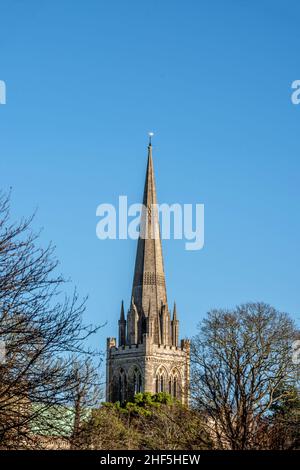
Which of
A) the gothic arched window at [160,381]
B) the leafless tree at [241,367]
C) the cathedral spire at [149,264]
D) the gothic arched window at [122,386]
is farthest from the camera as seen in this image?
the cathedral spire at [149,264]

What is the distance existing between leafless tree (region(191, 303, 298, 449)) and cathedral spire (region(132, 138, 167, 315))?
7262 centimetres

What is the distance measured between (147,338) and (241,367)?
92.0m

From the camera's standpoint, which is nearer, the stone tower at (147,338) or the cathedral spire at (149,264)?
the stone tower at (147,338)

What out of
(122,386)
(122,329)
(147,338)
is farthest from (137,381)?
(122,329)

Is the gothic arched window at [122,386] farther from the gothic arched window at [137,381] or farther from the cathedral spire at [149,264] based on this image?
the cathedral spire at [149,264]

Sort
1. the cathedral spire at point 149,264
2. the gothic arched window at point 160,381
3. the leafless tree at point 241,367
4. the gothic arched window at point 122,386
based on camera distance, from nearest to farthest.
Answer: the leafless tree at point 241,367
the gothic arched window at point 122,386
the gothic arched window at point 160,381
the cathedral spire at point 149,264

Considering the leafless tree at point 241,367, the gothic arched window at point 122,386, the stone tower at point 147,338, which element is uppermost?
the stone tower at point 147,338

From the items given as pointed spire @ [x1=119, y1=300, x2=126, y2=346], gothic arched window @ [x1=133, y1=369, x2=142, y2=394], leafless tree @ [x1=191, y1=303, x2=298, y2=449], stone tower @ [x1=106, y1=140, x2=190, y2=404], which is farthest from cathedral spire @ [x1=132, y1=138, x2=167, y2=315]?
leafless tree @ [x1=191, y1=303, x2=298, y2=449]

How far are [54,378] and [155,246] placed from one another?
108678 millimetres

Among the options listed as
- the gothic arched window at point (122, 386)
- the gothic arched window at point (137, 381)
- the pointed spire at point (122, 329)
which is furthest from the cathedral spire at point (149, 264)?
the gothic arched window at point (122, 386)

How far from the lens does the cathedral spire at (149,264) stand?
132125mm

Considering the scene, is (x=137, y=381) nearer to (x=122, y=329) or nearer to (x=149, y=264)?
(x=122, y=329)

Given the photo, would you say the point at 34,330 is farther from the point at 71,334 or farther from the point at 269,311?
the point at 269,311

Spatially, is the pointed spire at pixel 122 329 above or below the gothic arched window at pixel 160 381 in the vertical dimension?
above
